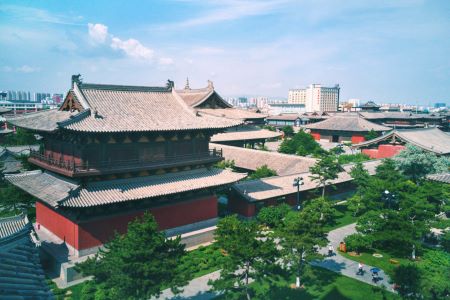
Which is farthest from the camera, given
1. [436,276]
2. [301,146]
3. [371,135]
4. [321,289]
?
[371,135]

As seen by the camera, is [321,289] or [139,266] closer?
[139,266]

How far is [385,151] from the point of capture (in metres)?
52.9

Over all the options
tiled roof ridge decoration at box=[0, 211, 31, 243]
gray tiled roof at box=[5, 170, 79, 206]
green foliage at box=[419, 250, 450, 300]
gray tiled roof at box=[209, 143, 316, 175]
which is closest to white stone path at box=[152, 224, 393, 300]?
green foliage at box=[419, 250, 450, 300]

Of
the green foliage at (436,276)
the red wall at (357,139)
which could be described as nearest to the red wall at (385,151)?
the red wall at (357,139)

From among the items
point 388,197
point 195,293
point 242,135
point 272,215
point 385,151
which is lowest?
point 195,293

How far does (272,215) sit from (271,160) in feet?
51.1

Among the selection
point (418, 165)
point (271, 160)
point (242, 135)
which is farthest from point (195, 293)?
point (242, 135)

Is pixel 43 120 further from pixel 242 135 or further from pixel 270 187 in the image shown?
pixel 242 135

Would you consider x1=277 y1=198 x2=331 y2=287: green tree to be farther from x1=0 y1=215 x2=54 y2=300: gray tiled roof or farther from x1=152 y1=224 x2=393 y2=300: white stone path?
x1=0 y1=215 x2=54 y2=300: gray tiled roof

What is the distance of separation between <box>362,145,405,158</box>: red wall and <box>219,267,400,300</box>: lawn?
116ft

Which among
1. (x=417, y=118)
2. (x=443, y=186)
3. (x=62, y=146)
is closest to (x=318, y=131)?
(x=417, y=118)

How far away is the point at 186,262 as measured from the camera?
2300cm

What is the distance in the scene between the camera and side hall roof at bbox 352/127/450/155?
49.0 m

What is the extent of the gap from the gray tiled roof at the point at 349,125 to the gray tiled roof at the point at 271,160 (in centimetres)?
3661
